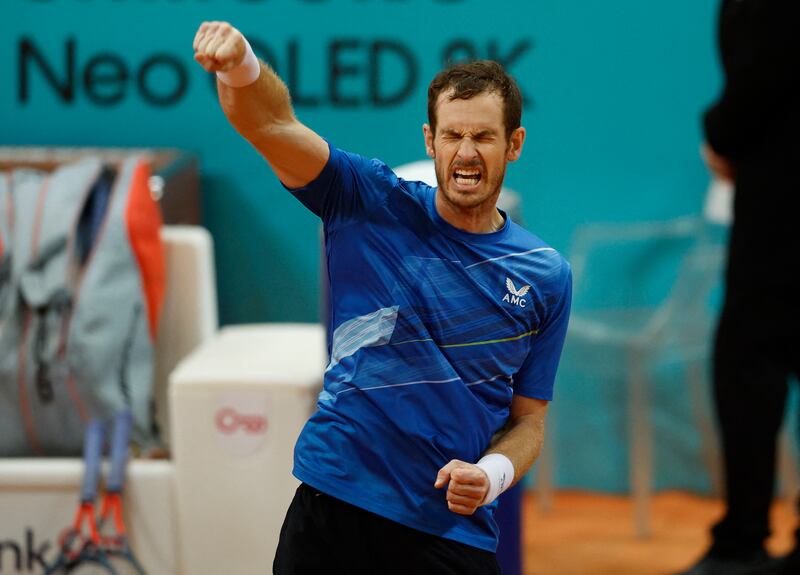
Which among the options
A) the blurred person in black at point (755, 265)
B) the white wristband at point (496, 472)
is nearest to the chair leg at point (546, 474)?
the blurred person in black at point (755, 265)

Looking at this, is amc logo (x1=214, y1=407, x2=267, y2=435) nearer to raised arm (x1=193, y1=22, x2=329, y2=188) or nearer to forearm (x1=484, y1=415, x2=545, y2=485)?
forearm (x1=484, y1=415, x2=545, y2=485)

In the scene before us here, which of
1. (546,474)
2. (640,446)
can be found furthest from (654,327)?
(546,474)

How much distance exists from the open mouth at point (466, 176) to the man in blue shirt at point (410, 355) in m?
0.03

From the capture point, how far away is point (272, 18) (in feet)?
11.9

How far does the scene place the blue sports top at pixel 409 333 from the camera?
63.2 inches

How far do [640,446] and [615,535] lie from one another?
0.24 metres

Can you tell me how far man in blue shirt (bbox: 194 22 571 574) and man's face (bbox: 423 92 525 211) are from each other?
0.01m

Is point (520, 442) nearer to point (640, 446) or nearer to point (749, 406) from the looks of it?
point (749, 406)

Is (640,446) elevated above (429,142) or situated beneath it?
situated beneath

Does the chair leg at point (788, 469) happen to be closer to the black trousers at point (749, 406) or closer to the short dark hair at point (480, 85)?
the black trousers at point (749, 406)

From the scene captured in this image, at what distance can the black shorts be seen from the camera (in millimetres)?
1646

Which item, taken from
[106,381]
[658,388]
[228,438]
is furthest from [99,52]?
[658,388]

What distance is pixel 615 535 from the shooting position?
3654 millimetres

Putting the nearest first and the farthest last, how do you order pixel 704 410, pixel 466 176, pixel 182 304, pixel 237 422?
pixel 466 176 < pixel 237 422 < pixel 182 304 < pixel 704 410
